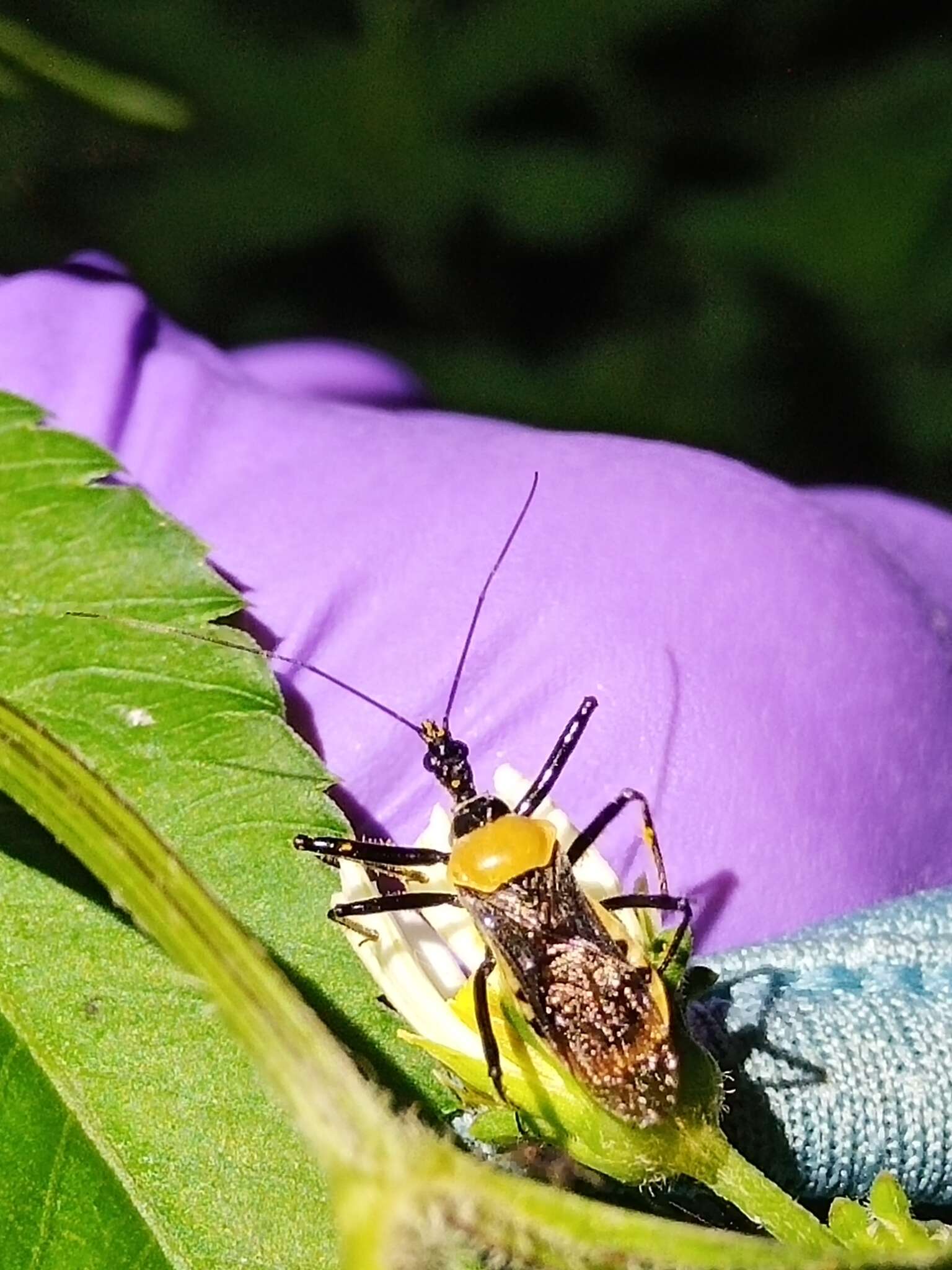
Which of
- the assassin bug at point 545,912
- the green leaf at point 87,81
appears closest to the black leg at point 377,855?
the assassin bug at point 545,912

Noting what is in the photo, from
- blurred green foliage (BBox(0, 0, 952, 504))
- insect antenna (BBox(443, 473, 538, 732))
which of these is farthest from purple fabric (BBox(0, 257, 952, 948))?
blurred green foliage (BBox(0, 0, 952, 504))

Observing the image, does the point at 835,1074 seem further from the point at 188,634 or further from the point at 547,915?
the point at 188,634

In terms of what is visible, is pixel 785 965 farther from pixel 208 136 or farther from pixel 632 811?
pixel 208 136

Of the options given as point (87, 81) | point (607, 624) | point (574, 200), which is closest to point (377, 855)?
point (607, 624)

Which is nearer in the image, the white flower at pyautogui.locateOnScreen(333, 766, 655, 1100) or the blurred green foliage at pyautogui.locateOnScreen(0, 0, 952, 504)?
the white flower at pyautogui.locateOnScreen(333, 766, 655, 1100)

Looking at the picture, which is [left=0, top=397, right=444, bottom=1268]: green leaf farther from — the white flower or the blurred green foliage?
the blurred green foliage

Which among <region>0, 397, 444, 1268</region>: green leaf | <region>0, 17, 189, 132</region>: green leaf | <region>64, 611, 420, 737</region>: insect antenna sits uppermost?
<region>0, 17, 189, 132</region>: green leaf
